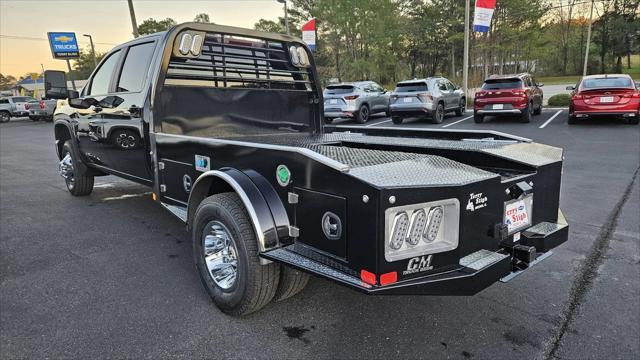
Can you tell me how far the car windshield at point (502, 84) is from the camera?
1398 cm

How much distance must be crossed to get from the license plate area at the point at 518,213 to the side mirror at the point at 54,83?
4924 mm

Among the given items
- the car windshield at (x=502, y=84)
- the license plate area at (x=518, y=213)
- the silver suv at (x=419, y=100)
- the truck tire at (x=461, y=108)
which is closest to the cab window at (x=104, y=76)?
the license plate area at (x=518, y=213)

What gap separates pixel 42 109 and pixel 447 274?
31334 millimetres

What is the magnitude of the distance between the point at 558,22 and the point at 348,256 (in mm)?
54596

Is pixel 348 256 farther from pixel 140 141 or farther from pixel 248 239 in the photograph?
pixel 140 141

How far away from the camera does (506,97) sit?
14.0 meters

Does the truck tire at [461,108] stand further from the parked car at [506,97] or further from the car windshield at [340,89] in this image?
the car windshield at [340,89]

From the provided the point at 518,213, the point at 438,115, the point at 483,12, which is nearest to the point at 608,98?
the point at 438,115

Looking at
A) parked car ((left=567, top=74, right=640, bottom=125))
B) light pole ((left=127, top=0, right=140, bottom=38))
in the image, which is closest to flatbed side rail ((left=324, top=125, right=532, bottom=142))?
parked car ((left=567, top=74, right=640, bottom=125))

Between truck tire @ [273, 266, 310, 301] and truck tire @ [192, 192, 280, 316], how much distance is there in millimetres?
50

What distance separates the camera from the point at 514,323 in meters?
2.78

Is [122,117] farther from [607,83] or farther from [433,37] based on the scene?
[433,37]

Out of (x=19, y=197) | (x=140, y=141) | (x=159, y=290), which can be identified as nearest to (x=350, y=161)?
(x=159, y=290)

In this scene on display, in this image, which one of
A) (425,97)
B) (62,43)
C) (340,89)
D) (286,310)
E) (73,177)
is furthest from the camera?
(62,43)
